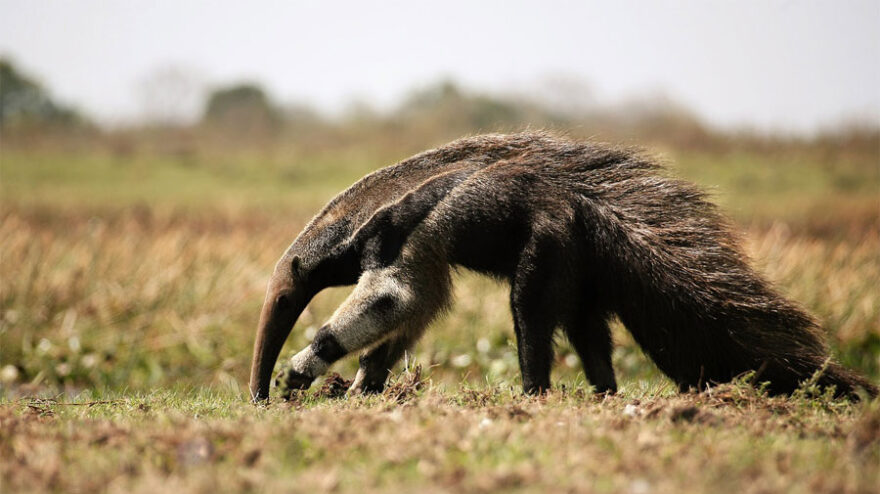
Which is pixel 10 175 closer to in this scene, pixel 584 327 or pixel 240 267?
pixel 240 267

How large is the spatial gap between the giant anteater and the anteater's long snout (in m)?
0.43

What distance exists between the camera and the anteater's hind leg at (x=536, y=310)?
5.04 m

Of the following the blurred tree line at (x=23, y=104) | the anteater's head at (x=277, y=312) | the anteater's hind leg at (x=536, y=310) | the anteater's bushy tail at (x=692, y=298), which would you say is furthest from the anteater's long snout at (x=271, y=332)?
the blurred tree line at (x=23, y=104)

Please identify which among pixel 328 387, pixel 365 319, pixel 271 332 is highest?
pixel 365 319

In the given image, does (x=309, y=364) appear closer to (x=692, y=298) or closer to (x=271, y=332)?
(x=271, y=332)

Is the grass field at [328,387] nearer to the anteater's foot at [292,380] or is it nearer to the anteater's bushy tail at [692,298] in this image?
the anteater's foot at [292,380]

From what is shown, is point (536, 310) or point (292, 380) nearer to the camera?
point (536, 310)

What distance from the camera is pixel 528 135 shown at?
563cm

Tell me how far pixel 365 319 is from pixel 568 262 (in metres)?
1.26

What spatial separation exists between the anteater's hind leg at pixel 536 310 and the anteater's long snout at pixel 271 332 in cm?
156

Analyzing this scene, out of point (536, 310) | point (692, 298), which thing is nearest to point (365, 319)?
point (536, 310)

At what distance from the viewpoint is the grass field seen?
3156 millimetres

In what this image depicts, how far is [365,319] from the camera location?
516 cm

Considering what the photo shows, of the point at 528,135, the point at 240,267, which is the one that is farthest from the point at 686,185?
the point at 240,267
